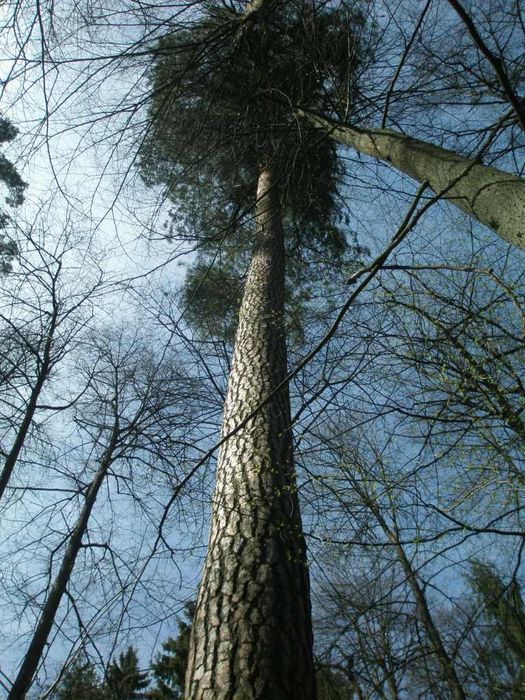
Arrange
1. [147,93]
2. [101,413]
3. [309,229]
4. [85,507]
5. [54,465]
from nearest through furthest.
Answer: [147,93], [85,507], [54,465], [101,413], [309,229]

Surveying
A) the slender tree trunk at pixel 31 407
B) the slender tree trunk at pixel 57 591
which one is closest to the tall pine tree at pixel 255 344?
the slender tree trunk at pixel 31 407

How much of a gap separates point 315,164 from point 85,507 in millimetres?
5537

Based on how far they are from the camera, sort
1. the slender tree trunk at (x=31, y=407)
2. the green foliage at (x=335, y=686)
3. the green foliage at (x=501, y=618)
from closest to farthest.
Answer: the green foliage at (x=501, y=618) < the green foliage at (x=335, y=686) < the slender tree trunk at (x=31, y=407)

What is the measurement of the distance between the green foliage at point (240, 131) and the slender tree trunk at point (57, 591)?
254cm

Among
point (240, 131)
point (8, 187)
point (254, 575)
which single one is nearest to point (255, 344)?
point (254, 575)

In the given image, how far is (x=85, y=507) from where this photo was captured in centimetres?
534

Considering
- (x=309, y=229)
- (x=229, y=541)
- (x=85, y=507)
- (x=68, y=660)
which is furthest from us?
(x=309, y=229)

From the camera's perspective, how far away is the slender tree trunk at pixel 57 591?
3.78 meters

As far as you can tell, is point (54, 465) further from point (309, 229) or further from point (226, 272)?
point (309, 229)

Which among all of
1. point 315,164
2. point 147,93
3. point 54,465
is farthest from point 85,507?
point 315,164

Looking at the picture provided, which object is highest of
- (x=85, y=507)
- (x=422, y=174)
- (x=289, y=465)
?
(x=85, y=507)

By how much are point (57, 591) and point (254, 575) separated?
11.4 ft

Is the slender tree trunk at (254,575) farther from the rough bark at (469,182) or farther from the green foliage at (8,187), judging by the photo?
the green foliage at (8,187)

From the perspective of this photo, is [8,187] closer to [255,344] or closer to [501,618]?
[255,344]
